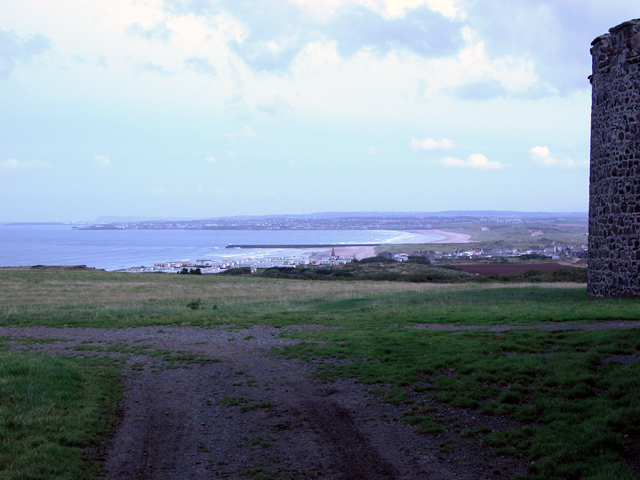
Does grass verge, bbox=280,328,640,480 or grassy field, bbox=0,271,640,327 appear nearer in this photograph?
grass verge, bbox=280,328,640,480

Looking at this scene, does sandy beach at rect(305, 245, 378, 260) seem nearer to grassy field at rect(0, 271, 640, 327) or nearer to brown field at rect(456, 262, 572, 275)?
brown field at rect(456, 262, 572, 275)

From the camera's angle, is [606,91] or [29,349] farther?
[606,91]

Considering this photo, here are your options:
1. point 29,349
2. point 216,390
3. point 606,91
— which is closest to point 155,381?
point 216,390

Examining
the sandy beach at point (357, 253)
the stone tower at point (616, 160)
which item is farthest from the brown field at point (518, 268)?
the sandy beach at point (357, 253)

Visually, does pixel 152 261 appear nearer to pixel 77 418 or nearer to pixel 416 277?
pixel 416 277

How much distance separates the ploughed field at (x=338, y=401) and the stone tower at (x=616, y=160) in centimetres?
274

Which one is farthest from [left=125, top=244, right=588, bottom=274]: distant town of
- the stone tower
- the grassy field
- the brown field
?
the stone tower

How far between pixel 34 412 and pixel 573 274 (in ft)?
100

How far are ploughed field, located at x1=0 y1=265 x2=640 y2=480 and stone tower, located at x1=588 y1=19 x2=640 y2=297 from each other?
108 inches

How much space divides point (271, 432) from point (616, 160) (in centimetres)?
1447

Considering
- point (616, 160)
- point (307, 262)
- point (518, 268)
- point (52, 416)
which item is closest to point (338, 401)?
point (52, 416)

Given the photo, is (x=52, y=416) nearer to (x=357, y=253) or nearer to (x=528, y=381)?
(x=528, y=381)

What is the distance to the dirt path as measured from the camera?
5.36 m

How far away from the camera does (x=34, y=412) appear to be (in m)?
6.75
